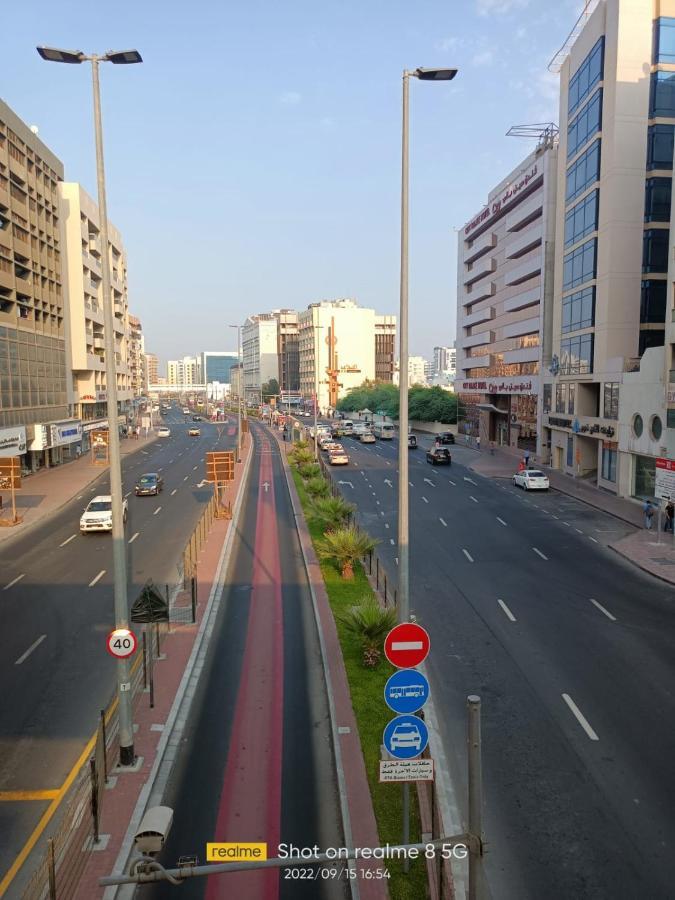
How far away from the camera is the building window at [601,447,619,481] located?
40219 mm

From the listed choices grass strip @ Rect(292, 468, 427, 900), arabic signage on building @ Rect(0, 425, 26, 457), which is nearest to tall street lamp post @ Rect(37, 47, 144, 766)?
grass strip @ Rect(292, 468, 427, 900)

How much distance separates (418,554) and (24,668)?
48.4 feet

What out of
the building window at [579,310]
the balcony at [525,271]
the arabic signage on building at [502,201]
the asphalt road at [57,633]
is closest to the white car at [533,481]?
the building window at [579,310]

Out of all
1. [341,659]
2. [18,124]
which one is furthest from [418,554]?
[18,124]

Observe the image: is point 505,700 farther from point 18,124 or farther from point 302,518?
point 18,124

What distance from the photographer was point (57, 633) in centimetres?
1677

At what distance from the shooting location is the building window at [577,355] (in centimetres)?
4450

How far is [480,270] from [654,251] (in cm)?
3724

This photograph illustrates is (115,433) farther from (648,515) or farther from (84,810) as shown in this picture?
(648,515)

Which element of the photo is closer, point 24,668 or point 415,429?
point 24,668

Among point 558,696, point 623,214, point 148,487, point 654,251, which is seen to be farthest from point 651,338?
point 558,696

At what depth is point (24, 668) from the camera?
1458 cm

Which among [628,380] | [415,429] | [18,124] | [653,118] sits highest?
[18,124]

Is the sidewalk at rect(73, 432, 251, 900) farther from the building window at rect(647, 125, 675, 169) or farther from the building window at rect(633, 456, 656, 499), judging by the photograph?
the building window at rect(647, 125, 675, 169)
